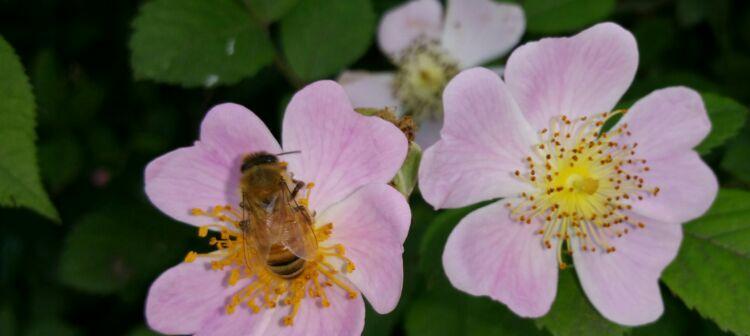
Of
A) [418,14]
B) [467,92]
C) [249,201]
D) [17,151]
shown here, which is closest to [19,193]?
[17,151]

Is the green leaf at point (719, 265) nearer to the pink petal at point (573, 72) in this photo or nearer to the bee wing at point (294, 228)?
the pink petal at point (573, 72)

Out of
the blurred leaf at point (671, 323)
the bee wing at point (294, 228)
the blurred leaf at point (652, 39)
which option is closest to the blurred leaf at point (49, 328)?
the bee wing at point (294, 228)

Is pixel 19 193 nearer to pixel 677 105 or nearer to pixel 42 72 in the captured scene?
pixel 42 72

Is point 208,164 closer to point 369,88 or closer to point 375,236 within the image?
point 375,236

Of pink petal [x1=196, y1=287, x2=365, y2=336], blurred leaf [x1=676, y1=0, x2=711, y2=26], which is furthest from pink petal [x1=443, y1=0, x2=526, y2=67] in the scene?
pink petal [x1=196, y1=287, x2=365, y2=336]

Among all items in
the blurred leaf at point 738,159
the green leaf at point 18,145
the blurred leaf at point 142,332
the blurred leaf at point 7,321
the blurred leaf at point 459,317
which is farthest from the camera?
the blurred leaf at point 7,321

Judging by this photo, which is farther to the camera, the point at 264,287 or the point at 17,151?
the point at 264,287
